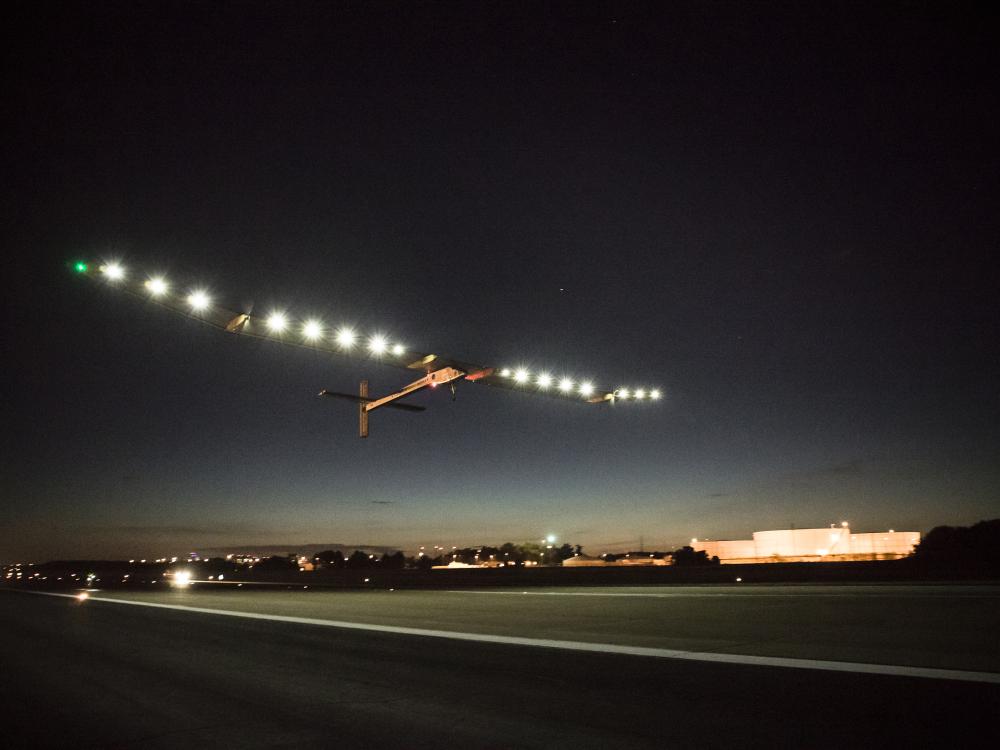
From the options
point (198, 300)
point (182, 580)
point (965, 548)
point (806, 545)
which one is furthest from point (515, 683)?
point (806, 545)

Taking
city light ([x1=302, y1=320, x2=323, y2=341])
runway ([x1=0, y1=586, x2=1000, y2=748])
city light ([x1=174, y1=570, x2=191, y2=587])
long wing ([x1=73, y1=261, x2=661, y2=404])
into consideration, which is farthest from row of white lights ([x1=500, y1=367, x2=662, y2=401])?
city light ([x1=174, y1=570, x2=191, y2=587])

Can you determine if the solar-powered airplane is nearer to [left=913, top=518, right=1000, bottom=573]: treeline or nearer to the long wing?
the long wing

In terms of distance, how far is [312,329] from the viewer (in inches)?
889

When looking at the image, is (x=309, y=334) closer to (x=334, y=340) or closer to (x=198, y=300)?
(x=334, y=340)

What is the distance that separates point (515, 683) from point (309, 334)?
671 inches

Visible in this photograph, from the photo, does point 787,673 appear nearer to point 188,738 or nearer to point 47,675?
point 188,738

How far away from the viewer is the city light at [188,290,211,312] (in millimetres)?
19578

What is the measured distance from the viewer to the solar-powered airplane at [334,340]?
746 inches

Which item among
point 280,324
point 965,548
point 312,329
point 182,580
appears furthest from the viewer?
point 182,580

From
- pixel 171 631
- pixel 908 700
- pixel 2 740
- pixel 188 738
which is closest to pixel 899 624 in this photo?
pixel 908 700

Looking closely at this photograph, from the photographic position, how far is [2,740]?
20.2ft

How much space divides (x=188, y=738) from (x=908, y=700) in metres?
6.23

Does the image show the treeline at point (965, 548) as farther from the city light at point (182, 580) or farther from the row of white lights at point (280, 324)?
the city light at point (182, 580)

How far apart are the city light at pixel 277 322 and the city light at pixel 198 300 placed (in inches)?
78.0
